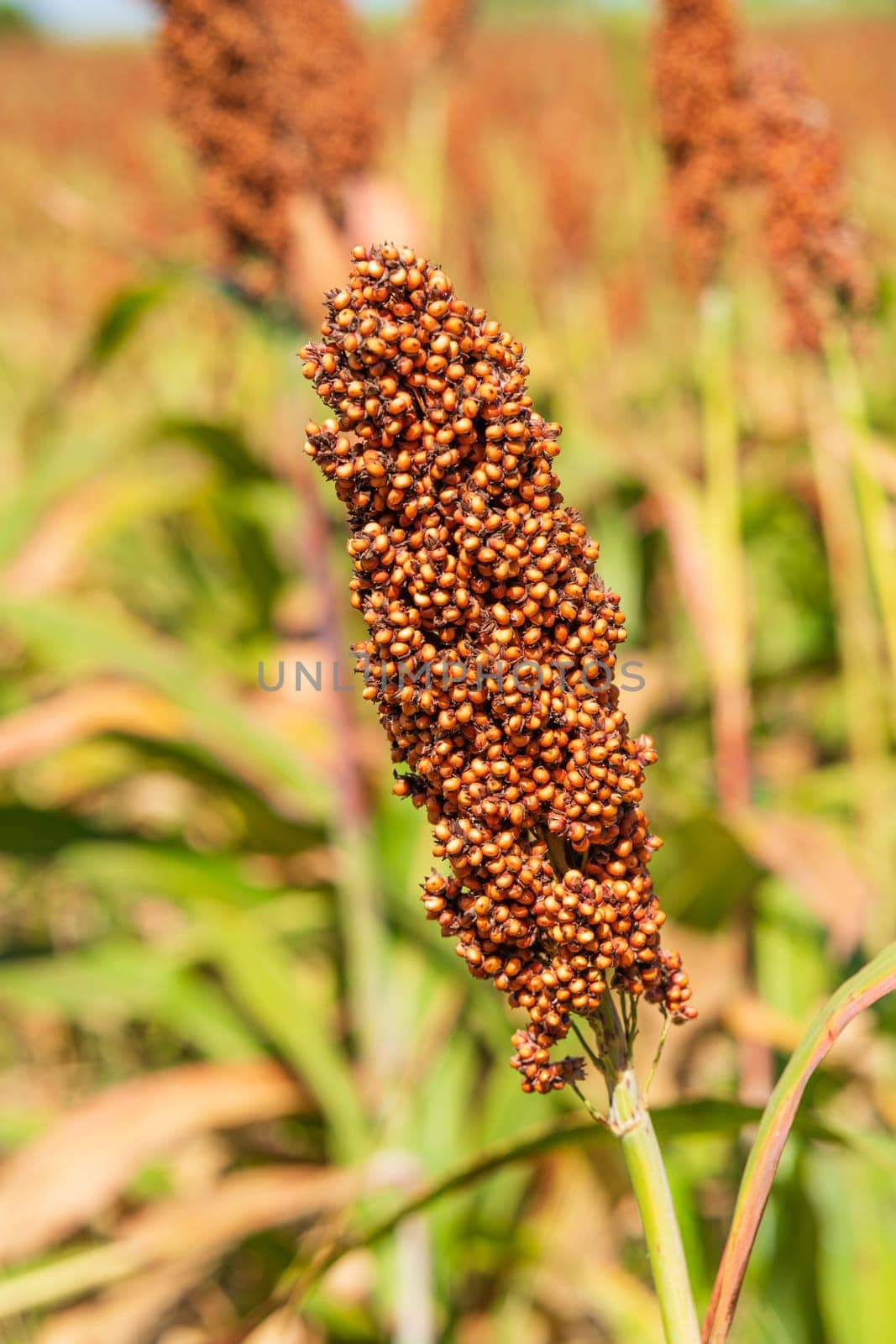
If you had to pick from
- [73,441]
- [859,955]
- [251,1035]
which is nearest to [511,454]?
[859,955]

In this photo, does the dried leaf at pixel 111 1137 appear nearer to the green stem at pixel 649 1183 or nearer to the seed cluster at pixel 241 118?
the green stem at pixel 649 1183

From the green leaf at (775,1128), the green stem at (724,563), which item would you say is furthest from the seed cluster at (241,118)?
the green leaf at (775,1128)

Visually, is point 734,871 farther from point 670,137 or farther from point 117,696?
point 670,137

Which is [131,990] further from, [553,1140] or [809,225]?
[809,225]

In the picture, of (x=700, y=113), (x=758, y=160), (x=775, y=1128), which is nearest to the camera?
(x=775, y=1128)

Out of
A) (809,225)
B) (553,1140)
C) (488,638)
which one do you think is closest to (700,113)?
(809,225)

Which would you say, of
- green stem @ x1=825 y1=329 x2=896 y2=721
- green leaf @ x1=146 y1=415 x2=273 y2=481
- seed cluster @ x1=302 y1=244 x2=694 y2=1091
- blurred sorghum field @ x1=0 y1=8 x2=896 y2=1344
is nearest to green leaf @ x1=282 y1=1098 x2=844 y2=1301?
blurred sorghum field @ x1=0 y1=8 x2=896 y2=1344
